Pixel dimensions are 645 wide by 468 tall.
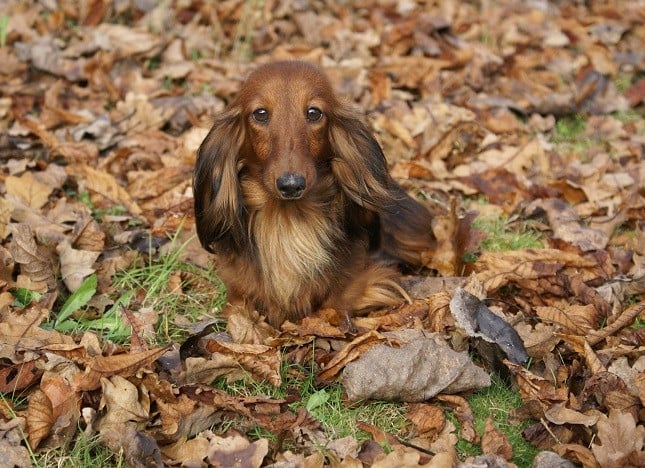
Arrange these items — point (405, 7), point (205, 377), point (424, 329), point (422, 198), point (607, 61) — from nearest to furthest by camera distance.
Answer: point (205, 377)
point (424, 329)
point (422, 198)
point (607, 61)
point (405, 7)

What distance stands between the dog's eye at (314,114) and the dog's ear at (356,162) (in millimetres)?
101

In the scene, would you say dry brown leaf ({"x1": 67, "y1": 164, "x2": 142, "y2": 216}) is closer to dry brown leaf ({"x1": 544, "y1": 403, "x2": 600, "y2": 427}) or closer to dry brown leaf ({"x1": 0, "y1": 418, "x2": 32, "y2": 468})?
dry brown leaf ({"x1": 0, "y1": 418, "x2": 32, "y2": 468})

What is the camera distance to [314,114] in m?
3.16

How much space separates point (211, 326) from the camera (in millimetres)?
3416

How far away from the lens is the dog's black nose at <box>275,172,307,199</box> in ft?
9.64

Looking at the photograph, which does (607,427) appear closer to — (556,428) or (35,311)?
(556,428)

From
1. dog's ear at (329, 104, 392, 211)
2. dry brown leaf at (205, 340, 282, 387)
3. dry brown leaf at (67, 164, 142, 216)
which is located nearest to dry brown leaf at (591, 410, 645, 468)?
dry brown leaf at (205, 340, 282, 387)

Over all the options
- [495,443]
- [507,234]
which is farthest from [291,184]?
[507,234]

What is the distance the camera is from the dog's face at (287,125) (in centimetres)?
299

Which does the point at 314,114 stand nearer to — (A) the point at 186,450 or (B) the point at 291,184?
(B) the point at 291,184

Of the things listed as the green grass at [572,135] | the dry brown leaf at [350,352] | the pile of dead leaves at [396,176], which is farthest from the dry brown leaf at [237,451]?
the green grass at [572,135]

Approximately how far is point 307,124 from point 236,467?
132 cm

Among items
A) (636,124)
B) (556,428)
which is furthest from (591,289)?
(636,124)

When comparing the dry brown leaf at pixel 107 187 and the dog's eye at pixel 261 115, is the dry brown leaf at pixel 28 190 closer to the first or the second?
the dry brown leaf at pixel 107 187
